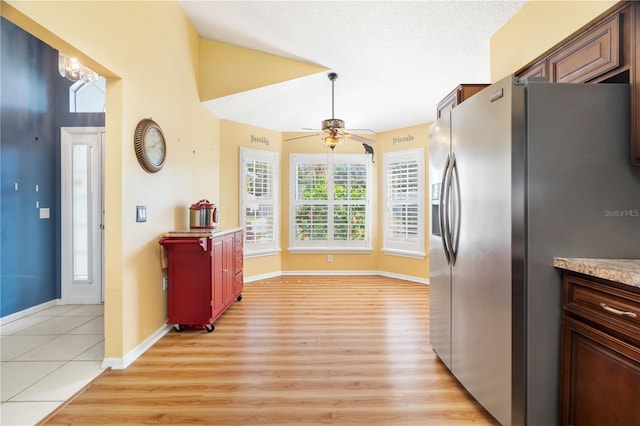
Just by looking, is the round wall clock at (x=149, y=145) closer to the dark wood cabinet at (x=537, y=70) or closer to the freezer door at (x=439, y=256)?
the freezer door at (x=439, y=256)

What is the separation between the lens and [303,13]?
267 centimetres

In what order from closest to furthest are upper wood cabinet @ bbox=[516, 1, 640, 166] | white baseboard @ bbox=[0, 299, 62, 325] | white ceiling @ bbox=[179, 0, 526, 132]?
upper wood cabinet @ bbox=[516, 1, 640, 166], white ceiling @ bbox=[179, 0, 526, 132], white baseboard @ bbox=[0, 299, 62, 325]

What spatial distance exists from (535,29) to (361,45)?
4.92 ft

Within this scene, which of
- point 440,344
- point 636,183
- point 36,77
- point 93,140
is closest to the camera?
point 636,183

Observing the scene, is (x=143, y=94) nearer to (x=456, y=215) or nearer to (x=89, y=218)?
(x=89, y=218)

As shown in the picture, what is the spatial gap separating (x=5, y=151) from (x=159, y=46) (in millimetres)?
2133

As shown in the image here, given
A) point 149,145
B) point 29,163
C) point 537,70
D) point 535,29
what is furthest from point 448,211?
point 29,163

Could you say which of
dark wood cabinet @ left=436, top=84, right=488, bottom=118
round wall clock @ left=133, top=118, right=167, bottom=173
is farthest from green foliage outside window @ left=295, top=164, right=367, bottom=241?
dark wood cabinet @ left=436, top=84, right=488, bottom=118

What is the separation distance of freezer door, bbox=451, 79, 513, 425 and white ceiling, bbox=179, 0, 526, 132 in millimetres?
1256

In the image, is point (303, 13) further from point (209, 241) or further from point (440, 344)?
point (440, 344)

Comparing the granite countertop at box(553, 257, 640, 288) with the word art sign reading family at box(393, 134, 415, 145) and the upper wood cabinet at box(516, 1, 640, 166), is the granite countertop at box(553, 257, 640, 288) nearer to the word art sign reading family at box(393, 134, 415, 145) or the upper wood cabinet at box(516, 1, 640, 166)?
the upper wood cabinet at box(516, 1, 640, 166)

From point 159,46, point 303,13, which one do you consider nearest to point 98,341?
point 159,46

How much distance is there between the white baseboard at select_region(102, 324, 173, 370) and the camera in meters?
2.17

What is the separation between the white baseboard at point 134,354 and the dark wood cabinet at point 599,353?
292 centimetres
